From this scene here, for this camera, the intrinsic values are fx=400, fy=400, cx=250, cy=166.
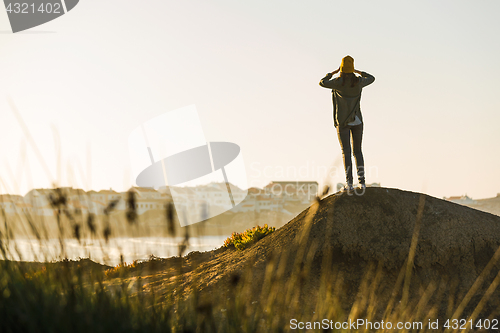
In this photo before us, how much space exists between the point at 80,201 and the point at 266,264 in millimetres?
4809

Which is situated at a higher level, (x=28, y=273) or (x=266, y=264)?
(x=28, y=273)

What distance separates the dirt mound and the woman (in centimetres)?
82

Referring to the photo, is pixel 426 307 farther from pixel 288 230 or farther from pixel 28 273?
pixel 28 273

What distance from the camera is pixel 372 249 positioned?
27.9ft

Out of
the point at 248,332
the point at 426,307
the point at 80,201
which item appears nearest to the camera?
the point at 248,332

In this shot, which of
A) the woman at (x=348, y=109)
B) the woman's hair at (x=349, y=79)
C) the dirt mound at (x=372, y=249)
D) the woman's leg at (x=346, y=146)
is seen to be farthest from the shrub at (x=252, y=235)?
the woman's hair at (x=349, y=79)

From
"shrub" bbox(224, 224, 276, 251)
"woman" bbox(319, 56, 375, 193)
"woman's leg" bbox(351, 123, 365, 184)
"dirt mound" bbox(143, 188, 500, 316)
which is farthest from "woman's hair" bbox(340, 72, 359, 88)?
"shrub" bbox(224, 224, 276, 251)

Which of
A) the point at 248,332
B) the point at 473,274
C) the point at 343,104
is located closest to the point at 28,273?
the point at 248,332

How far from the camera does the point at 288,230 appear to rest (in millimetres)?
9445

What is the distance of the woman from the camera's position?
375 inches

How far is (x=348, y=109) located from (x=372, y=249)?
3.39 m

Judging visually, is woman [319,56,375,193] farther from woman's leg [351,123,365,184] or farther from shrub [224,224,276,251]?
shrub [224,224,276,251]

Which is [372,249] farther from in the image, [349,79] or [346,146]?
[349,79]

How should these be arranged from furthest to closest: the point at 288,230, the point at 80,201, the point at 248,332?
the point at 288,230 → the point at 80,201 → the point at 248,332
